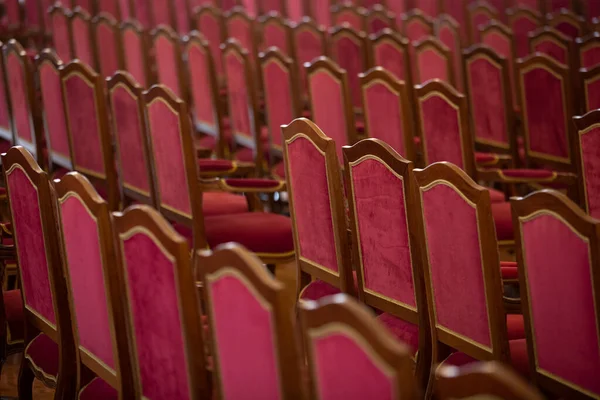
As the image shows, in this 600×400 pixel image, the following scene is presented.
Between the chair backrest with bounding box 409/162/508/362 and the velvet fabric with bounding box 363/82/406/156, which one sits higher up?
the velvet fabric with bounding box 363/82/406/156

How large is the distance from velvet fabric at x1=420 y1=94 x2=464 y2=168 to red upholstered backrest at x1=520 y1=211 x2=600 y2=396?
1673 millimetres

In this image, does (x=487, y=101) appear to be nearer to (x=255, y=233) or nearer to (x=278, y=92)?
(x=278, y=92)

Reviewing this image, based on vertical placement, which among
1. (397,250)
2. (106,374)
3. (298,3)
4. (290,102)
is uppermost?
(298,3)

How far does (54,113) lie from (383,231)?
1976mm

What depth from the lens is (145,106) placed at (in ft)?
11.4

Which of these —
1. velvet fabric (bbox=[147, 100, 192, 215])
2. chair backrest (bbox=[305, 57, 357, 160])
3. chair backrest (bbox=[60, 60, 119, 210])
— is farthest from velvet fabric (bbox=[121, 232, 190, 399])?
chair backrest (bbox=[305, 57, 357, 160])

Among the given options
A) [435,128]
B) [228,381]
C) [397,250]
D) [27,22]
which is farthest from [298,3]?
[228,381]

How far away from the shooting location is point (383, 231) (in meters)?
2.52

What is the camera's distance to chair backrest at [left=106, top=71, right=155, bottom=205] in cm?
355

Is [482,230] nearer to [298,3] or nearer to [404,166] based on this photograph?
[404,166]

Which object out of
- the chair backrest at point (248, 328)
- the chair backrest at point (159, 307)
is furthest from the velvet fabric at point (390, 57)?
the chair backrest at point (248, 328)

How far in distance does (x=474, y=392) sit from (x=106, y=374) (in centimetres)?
112

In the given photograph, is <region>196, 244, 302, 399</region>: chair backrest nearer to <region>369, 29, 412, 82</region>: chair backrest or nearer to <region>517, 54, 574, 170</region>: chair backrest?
<region>517, 54, 574, 170</region>: chair backrest

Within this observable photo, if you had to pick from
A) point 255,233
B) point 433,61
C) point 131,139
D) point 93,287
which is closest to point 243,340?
point 93,287
